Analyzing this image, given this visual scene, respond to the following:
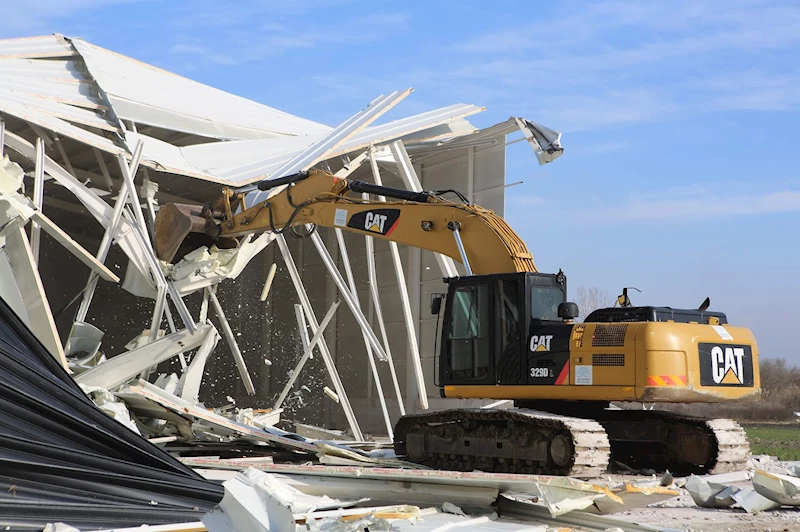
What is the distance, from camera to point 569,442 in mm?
A: 10570

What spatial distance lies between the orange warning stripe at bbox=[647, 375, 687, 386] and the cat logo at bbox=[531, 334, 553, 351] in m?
1.22

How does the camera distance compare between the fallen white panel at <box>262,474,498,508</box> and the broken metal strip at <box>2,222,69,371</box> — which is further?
the broken metal strip at <box>2,222,69,371</box>

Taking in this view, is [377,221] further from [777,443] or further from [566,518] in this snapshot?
[777,443]

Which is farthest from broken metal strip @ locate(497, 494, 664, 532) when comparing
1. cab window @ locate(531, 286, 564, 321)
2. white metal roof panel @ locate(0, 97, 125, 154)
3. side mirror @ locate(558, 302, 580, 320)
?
white metal roof panel @ locate(0, 97, 125, 154)

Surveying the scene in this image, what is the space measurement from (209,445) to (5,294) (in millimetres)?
3536

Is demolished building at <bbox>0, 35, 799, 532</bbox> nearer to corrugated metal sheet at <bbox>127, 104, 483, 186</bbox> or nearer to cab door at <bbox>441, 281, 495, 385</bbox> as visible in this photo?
corrugated metal sheet at <bbox>127, 104, 483, 186</bbox>

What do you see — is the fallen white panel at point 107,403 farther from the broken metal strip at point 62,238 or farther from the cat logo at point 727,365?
the cat logo at point 727,365

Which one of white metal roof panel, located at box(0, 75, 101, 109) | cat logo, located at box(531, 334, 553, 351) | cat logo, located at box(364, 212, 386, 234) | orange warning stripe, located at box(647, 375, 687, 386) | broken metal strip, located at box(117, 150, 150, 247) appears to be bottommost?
orange warning stripe, located at box(647, 375, 687, 386)

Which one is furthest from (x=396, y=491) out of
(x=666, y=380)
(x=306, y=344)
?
(x=306, y=344)

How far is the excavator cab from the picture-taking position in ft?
37.1

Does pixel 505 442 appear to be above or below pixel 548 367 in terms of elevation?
below

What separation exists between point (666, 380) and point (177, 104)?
12.1 metres

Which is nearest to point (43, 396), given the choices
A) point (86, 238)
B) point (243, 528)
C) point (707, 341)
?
point (243, 528)

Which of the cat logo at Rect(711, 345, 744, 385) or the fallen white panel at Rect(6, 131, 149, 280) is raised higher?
the fallen white panel at Rect(6, 131, 149, 280)
